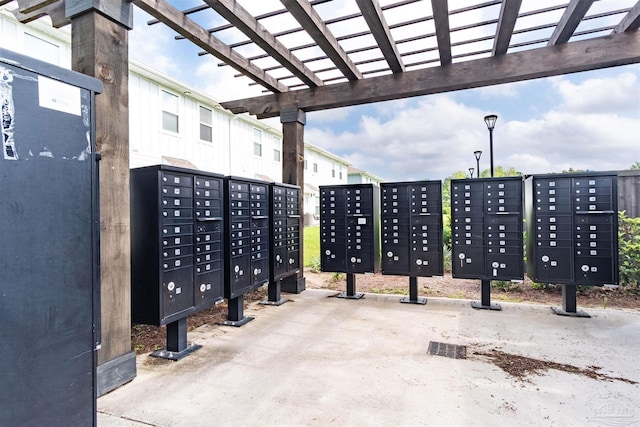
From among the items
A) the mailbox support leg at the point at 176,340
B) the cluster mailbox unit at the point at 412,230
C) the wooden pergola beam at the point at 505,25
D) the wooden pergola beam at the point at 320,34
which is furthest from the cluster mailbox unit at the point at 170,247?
the wooden pergola beam at the point at 505,25

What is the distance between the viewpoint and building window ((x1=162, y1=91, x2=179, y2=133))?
7301 millimetres

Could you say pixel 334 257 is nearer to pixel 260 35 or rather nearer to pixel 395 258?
pixel 395 258

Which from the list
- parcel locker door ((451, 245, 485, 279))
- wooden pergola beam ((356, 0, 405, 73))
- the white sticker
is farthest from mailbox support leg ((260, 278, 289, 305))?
the white sticker

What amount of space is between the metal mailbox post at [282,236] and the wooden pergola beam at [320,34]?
1.64 metres

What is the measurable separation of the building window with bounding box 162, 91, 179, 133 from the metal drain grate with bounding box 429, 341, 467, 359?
6.90 metres

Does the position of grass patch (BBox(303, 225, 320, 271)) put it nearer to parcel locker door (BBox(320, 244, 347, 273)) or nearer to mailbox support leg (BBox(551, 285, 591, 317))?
parcel locker door (BBox(320, 244, 347, 273))

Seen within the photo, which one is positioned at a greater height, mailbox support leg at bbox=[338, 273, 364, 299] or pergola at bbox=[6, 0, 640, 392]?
pergola at bbox=[6, 0, 640, 392]

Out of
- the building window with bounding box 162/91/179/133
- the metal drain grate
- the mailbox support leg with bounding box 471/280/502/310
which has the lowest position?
the metal drain grate

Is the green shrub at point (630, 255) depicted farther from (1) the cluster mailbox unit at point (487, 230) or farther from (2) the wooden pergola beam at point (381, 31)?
(2) the wooden pergola beam at point (381, 31)

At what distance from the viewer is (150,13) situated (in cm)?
275

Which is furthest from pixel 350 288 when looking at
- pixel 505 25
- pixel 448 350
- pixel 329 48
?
pixel 505 25

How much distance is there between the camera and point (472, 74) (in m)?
3.86

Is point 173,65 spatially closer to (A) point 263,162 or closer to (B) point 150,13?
(A) point 263,162

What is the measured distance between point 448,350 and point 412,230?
5.83ft
